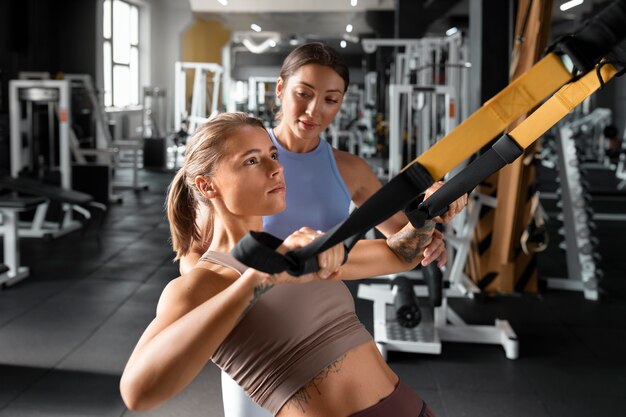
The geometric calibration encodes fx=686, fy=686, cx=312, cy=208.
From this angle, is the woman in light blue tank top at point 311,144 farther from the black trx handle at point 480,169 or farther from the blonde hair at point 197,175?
the black trx handle at point 480,169

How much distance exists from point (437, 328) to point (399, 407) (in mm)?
2476

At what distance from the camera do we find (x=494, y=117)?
0.58 meters

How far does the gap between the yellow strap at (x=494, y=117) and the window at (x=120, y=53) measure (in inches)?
491

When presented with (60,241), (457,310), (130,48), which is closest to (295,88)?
(457,310)

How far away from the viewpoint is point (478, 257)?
4297 millimetres

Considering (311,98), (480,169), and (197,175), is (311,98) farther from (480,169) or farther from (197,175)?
(480,169)

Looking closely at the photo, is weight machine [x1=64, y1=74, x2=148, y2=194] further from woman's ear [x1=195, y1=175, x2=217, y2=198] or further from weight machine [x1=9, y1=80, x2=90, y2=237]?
woman's ear [x1=195, y1=175, x2=217, y2=198]

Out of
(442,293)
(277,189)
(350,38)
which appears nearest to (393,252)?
(277,189)

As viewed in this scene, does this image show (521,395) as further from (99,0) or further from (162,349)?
(99,0)

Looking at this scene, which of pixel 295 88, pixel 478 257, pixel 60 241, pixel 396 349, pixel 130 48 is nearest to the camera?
pixel 295 88

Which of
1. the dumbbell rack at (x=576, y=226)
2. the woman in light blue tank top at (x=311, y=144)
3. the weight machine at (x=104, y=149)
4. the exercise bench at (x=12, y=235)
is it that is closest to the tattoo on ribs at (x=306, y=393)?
the woman in light blue tank top at (x=311, y=144)

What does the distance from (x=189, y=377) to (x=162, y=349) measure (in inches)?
1.7

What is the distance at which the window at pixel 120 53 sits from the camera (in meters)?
12.9

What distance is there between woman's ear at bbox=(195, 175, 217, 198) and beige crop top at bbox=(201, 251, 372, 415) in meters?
0.10
